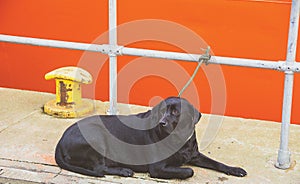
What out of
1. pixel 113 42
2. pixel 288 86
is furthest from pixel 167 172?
pixel 113 42

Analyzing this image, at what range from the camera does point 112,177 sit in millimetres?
3717

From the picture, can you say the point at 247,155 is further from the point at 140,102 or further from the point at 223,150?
the point at 140,102

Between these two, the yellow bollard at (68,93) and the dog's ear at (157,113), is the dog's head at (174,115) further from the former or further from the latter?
the yellow bollard at (68,93)

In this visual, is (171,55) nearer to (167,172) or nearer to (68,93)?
(167,172)

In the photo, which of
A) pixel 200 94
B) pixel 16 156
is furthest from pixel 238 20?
pixel 16 156

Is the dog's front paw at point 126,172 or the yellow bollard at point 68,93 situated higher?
the yellow bollard at point 68,93

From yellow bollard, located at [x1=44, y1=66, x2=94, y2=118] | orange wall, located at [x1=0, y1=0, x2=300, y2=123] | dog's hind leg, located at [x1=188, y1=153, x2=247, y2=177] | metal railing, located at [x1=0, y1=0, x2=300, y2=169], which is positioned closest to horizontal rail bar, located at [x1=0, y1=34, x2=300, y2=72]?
metal railing, located at [x1=0, y1=0, x2=300, y2=169]

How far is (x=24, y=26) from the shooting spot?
5.38 m

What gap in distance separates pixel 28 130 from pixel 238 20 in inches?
68.4

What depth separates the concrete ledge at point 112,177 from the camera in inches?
146

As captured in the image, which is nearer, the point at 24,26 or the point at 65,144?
the point at 65,144

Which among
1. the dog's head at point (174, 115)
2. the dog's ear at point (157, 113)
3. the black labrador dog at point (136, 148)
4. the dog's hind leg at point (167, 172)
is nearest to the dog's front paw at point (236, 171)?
the black labrador dog at point (136, 148)

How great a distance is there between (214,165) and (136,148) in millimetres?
469

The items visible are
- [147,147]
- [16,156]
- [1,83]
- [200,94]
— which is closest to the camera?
[147,147]
